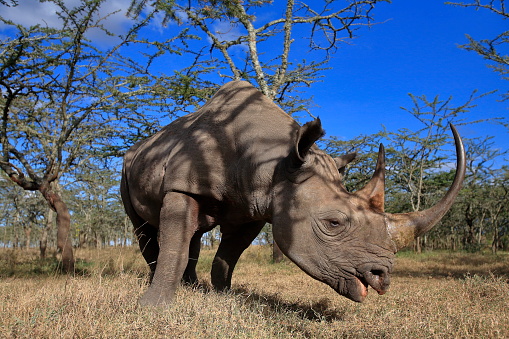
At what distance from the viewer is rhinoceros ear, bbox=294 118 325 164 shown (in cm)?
346

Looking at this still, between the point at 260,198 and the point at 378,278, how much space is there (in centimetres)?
124

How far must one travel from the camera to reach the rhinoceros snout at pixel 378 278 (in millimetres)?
3145

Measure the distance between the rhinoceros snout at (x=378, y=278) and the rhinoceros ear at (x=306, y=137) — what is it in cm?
101

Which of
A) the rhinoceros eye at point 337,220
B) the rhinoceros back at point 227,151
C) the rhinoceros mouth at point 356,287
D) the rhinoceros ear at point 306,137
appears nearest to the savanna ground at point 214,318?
the rhinoceros mouth at point 356,287

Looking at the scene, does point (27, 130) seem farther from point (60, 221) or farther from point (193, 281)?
point (193, 281)

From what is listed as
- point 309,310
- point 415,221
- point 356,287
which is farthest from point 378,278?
point 309,310

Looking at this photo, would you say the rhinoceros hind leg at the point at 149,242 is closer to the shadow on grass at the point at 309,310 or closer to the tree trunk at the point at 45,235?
the shadow on grass at the point at 309,310

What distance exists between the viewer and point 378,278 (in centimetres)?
319

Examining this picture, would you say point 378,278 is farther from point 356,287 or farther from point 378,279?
point 356,287

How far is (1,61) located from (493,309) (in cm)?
930

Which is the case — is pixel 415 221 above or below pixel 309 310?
above

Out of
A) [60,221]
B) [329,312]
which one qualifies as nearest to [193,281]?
[329,312]

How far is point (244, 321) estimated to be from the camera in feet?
11.0

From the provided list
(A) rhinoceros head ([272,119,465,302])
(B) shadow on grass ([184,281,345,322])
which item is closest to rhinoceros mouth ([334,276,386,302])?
(A) rhinoceros head ([272,119,465,302])
